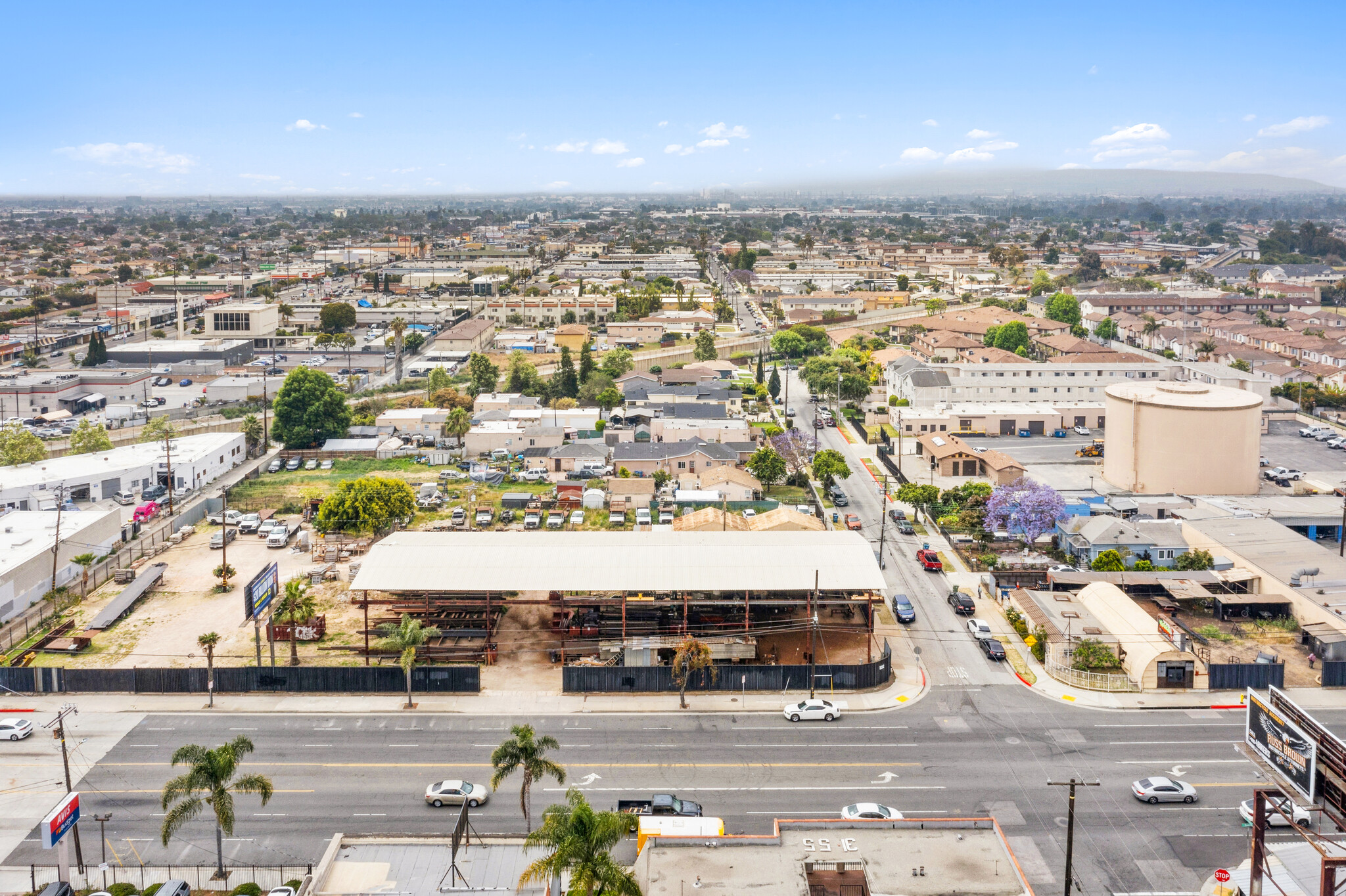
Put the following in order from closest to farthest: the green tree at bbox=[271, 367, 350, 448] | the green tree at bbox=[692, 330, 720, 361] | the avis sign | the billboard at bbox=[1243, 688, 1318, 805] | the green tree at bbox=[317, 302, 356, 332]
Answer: the billboard at bbox=[1243, 688, 1318, 805] < the avis sign < the green tree at bbox=[271, 367, 350, 448] < the green tree at bbox=[692, 330, 720, 361] < the green tree at bbox=[317, 302, 356, 332]

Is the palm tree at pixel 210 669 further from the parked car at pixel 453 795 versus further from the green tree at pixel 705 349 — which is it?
the green tree at pixel 705 349

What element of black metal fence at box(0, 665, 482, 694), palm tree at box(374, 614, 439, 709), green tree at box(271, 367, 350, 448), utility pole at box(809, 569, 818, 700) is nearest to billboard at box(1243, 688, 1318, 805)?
utility pole at box(809, 569, 818, 700)

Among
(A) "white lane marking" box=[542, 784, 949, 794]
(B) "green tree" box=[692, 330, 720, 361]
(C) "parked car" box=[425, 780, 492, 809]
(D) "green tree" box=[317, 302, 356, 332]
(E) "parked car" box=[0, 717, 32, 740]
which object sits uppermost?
(D) "green tree" box=[317, 302, 356, 332]

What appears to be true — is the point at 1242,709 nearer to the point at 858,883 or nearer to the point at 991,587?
the point at 991,587

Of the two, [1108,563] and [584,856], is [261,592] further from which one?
[1108,563]

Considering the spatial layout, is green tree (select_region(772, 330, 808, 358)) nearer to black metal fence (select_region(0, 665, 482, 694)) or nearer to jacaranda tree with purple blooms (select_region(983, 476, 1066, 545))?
jacaranda tree with purple blooms (select_region(983, 476, 1066, 545))

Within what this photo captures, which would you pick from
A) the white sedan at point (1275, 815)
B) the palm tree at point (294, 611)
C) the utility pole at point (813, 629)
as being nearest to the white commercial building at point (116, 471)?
the palm tree at point (294, 611)

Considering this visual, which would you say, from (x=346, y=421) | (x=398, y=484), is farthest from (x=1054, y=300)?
(x=398, y=484)
